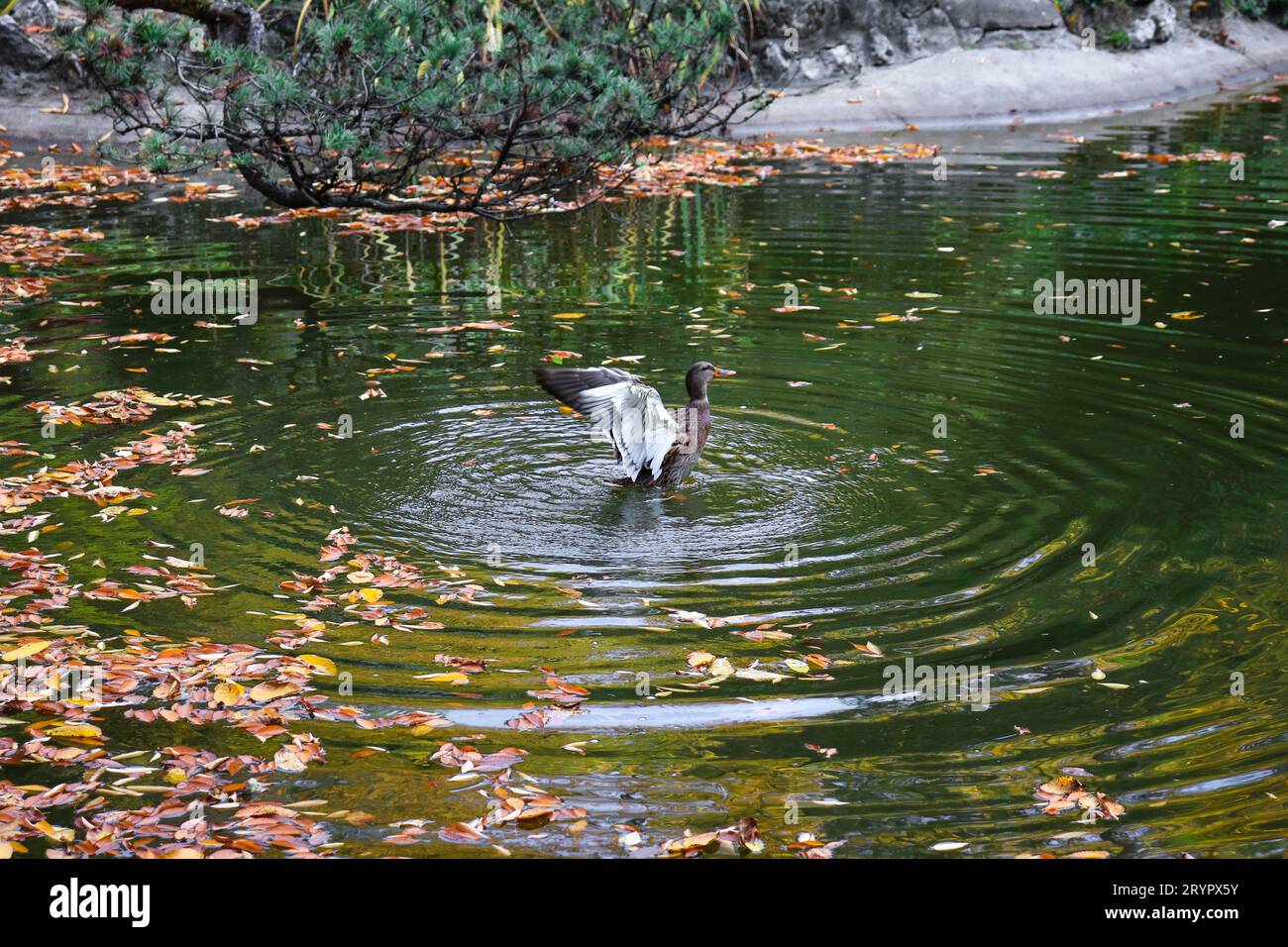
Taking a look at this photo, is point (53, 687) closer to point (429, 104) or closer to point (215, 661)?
point (215, 661)

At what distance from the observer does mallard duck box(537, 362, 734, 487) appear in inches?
271

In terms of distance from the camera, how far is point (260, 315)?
35.9 ft

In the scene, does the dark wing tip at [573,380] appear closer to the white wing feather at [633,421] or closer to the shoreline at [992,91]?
the white wing feather at [633,421]

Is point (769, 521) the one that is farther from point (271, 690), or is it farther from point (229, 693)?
point (229, 693)

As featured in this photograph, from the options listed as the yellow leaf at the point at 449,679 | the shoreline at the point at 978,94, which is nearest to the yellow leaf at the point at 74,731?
the yellow leaf at the point at 449,679

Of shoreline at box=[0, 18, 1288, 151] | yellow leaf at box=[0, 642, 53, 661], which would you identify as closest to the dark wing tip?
yellow leaf at box=[0, 642, 53, 661]

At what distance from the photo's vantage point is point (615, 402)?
6.91 m

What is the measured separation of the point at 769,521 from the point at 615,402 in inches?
38.2

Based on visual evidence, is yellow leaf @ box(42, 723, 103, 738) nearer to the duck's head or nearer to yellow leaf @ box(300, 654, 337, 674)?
yellow leaf @ box(300, 654, 337, 674)

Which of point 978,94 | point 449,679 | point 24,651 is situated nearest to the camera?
point 449,679

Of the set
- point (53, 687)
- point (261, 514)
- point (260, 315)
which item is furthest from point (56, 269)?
point (53, 687)

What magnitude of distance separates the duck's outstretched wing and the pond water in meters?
0.39

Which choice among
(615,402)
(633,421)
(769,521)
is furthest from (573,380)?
(769,521)

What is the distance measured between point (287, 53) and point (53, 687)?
27.8 feet
